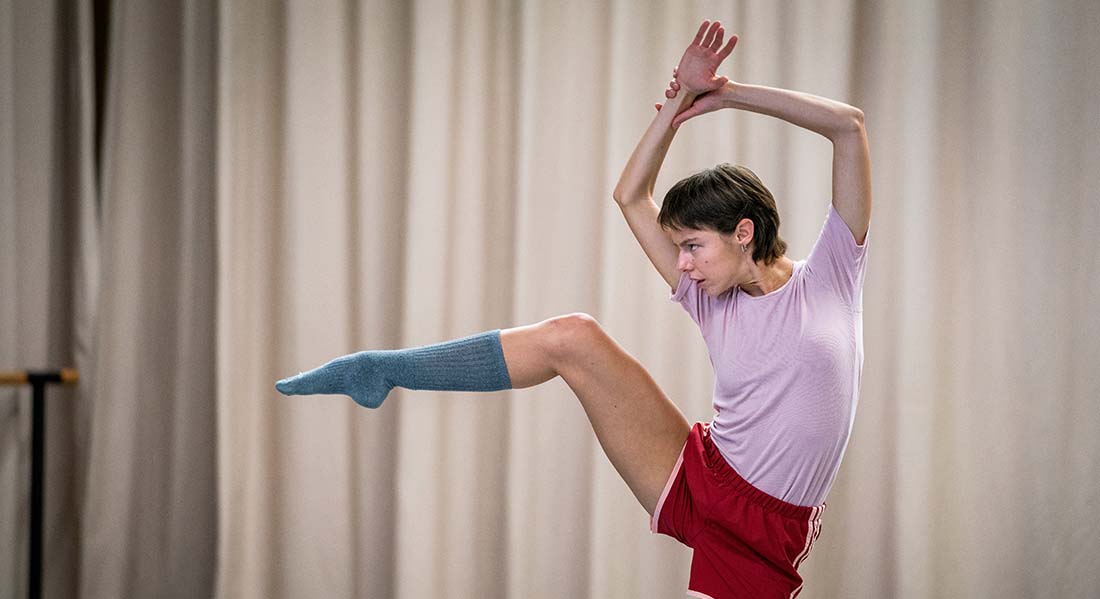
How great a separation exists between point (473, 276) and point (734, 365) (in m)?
1.14

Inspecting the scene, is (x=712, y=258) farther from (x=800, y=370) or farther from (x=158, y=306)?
(x=158, y=306)

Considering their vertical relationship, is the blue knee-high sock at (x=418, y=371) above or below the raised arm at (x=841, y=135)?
below

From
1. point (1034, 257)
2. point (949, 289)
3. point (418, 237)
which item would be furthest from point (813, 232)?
point (418, 237)

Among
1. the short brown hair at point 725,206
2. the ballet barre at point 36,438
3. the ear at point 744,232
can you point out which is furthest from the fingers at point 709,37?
the ballet barre at point 36,438

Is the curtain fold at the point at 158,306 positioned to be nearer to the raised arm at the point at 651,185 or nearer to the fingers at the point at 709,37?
the raised arm at the point at 651,185

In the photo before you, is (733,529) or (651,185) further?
(651,185)

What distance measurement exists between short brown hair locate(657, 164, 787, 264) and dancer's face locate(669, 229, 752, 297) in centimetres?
1

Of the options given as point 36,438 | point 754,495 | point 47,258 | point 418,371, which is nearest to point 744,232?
point 754,495

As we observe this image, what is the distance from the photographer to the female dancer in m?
1.78

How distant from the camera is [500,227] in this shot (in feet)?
9.43

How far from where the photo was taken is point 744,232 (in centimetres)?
179

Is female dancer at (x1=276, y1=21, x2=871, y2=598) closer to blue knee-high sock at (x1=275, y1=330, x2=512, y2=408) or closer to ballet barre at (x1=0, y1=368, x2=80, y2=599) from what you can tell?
blue knee-high sock at (x1=275, y1=330, x2=512, y2=408)

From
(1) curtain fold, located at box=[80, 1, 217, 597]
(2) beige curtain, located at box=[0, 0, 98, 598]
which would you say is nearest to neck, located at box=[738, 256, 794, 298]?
(1) curtain fold, located at box=[80, 1, 217, 597]

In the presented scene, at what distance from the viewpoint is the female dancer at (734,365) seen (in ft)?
5.84
